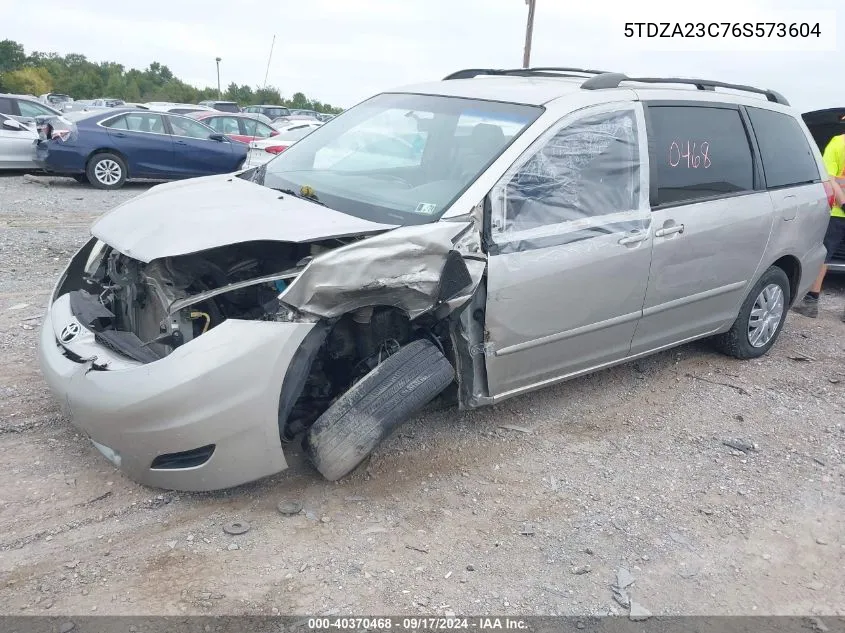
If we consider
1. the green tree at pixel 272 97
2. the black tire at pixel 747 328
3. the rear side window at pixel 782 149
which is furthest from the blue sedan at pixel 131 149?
the green tree at pixel 272 97

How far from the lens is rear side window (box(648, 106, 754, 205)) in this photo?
431 centimetres

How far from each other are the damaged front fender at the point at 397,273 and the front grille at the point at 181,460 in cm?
69

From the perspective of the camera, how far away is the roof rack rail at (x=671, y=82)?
4.20 meters

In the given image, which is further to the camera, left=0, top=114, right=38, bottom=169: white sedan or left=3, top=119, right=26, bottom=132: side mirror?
left=3, top=119, right=26, bottom=132: side mirror

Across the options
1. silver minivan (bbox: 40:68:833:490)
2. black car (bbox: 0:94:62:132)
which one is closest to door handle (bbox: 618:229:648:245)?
silver minivan (bbox: 40:68:833:490)

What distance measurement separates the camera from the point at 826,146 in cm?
745

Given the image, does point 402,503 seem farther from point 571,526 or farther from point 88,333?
point 88,333

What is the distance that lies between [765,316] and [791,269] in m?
0.39

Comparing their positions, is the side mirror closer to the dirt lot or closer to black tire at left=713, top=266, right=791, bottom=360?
the dirt lot

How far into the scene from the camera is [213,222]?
3.39m

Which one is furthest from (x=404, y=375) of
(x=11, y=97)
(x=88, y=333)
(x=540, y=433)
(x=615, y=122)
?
(x=11, y=97)

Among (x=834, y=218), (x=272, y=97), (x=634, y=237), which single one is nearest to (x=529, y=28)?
(x=834, y=218)

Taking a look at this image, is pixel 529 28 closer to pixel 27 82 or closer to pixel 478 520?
pixel 478 520

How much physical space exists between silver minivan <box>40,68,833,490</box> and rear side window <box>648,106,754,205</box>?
17 millimetres
